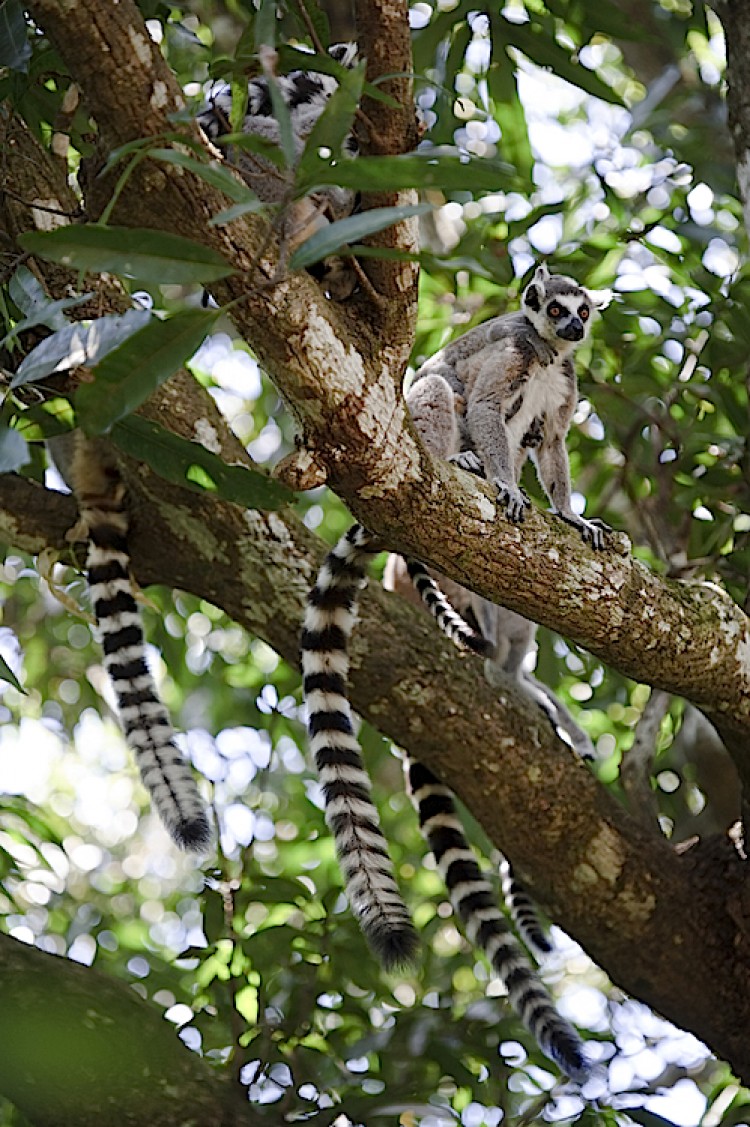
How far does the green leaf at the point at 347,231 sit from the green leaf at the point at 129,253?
0.42 ft

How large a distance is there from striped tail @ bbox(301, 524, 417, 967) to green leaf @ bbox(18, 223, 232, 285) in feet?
5.03

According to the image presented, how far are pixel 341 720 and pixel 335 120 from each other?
2.15m

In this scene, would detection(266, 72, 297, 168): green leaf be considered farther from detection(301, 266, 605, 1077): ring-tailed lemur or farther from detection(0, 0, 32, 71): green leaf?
detection(301, 266, 605, 1077): ring-tailed lemur

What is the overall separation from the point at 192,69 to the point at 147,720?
355cm

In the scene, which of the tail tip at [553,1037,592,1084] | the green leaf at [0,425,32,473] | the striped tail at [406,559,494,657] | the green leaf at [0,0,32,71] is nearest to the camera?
the green leaf at [0,425,32,473]

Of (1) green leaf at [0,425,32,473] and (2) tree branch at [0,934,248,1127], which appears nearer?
(1) green leaf at [0,425,32,473]

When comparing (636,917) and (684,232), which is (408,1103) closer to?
(636,917)

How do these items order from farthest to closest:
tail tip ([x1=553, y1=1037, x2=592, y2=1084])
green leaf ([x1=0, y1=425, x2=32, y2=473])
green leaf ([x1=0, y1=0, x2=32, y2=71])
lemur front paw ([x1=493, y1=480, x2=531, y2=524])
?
tail tip ([x1=553, y1=1037, x2=592, y2=1084]) → lemur front paw ([x1=493, y1=480, x2=531, y2=524]) → green leaf ([x1=0, y1=0, x2=32, y2=71]) → green leaf ([x1=0, y1=425, x2=32, y2=473])

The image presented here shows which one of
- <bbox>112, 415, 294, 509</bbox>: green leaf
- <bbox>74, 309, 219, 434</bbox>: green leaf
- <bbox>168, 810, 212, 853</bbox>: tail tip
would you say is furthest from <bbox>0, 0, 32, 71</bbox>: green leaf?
<bbox>168, 810, 212, 853</bbox>: tail tip

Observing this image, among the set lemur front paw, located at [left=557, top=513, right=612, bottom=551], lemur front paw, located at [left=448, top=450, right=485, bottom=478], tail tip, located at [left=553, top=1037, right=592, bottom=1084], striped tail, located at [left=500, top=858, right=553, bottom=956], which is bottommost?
striped tail, located at [left=500, top=858, right=553, bottom=956]

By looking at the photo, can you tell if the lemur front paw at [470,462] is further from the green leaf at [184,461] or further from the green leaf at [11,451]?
the green leaf at [11,451]

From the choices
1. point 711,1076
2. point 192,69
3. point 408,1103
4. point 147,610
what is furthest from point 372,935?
point 192,69

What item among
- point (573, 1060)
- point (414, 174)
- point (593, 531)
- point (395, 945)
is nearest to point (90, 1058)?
point (395, 945)

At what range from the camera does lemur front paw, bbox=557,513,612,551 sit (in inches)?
136
